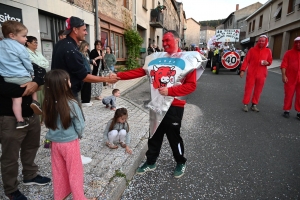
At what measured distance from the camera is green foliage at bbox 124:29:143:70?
13984 mm

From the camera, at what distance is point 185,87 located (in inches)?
91.9

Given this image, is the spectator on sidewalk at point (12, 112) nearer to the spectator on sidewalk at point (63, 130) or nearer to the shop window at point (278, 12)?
the spectator on sidewalk at point (63, 130)

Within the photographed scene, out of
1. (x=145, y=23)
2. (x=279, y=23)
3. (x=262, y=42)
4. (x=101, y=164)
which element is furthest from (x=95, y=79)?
(x=279, y=23)

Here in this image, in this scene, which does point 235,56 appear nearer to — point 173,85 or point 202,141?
point 202,141

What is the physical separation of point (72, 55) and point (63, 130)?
88cm

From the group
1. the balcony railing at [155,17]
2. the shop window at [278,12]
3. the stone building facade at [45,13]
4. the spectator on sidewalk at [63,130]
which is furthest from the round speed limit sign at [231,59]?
the shop window at [278,12]

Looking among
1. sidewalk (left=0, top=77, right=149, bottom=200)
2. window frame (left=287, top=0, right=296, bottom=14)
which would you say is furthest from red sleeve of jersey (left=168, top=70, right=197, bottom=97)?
window frame (left=287, top=0, right=296, bottom=14)

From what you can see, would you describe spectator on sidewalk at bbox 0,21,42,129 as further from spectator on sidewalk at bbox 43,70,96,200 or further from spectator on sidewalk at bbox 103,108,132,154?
spectator on sidewalk at bbox 103,108,132,154

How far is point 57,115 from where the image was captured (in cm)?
189

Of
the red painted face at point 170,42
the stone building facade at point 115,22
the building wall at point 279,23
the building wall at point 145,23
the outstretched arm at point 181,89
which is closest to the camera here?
the outstretched arm at point 181,89

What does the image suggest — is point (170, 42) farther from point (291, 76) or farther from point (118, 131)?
point (291, 76)

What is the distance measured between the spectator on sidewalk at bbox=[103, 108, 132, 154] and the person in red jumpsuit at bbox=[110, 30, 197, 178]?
534 millimetres

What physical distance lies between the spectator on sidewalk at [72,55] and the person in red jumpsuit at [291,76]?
5.08 metres

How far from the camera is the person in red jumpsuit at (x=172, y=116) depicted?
2.33 metres
